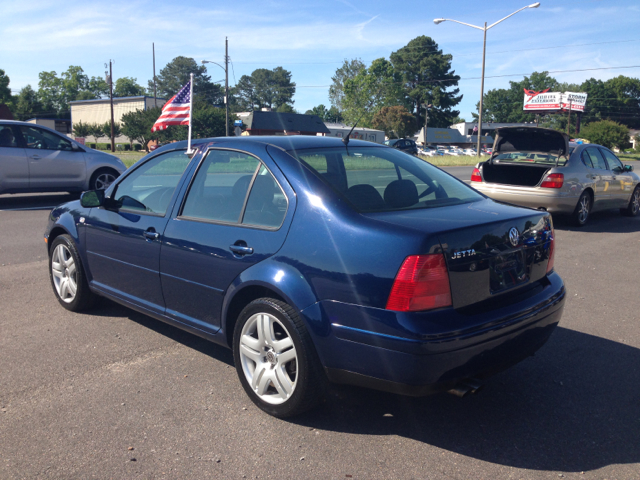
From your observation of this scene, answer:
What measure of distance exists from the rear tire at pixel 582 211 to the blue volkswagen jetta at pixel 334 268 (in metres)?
7.27

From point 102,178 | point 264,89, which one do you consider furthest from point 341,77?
point 102,178

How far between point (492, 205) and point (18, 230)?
8142 millimetres

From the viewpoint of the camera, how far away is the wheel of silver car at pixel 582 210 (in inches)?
407

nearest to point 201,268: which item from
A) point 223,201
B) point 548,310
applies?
point 223,201

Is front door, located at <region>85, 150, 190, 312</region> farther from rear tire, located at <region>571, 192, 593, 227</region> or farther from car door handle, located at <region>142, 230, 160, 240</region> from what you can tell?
rear tire, located at <region>571, 192, 593, 227</region>

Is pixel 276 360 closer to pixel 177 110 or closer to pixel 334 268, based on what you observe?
pixel 334 268

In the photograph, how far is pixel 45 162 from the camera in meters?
12.0

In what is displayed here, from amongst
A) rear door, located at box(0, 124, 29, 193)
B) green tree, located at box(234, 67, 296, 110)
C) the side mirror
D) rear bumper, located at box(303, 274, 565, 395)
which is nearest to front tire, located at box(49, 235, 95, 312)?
the side mirror

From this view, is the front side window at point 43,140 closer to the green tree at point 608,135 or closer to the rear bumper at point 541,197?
the rear bumper at point 541,197

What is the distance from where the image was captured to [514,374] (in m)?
3.79

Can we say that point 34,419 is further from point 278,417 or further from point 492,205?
point 492,205

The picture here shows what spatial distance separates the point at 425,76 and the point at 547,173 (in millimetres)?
101593

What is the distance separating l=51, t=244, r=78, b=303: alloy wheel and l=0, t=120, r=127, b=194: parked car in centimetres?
768

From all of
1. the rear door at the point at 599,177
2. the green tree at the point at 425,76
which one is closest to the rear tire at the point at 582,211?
the rear door at the point at 599,177
